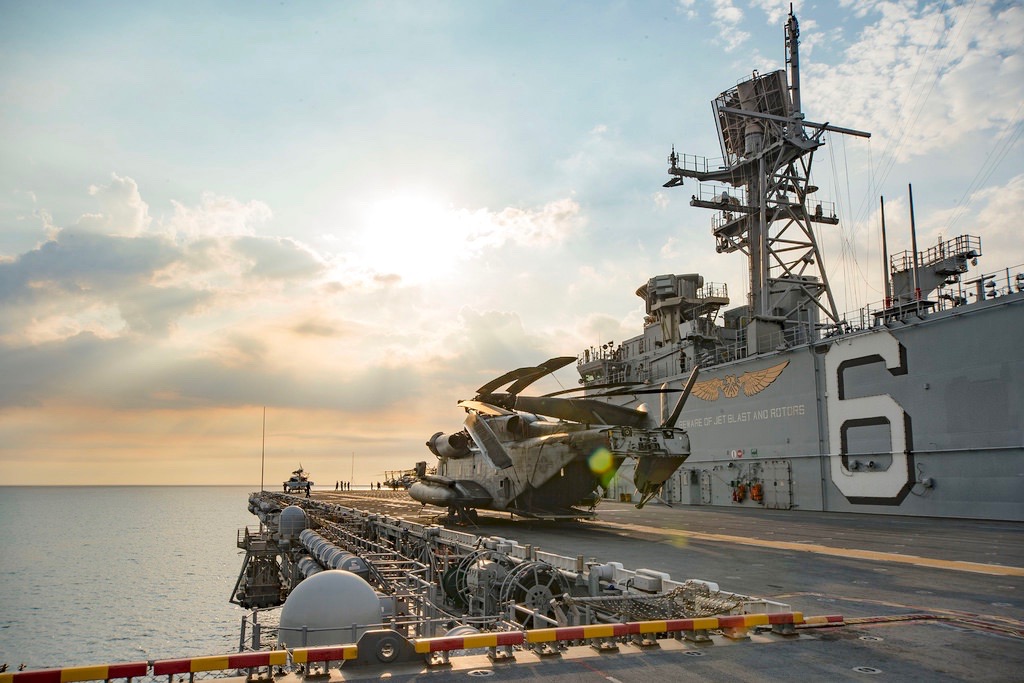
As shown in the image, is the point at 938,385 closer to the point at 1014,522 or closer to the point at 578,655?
the point at 1014,522

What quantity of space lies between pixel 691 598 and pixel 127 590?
170 feet

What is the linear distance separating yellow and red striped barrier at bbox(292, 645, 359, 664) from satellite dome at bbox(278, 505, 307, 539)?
2806 centimetres

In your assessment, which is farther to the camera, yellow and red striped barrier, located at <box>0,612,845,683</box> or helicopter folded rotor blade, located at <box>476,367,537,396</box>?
helicopter folded rotor blade, located at <box>476,367,537,396</box>

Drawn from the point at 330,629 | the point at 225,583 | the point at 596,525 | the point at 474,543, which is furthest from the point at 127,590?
the point at 330,629

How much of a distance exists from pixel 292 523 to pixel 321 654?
1130 inches

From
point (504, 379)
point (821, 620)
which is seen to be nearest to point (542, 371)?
point (504, 379)

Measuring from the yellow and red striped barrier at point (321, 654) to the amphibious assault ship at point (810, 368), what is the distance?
55.0ft

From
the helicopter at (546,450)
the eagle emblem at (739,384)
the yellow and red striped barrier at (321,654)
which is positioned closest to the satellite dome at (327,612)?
the yellow and red striped barrier at (321,654)

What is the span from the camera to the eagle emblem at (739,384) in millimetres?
37334

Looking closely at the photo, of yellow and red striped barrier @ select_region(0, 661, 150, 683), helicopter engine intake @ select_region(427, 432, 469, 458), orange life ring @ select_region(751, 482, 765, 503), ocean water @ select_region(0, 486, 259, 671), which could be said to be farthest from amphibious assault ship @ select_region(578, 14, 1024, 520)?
ocean water @ select_region(0, 486, 259, 671)

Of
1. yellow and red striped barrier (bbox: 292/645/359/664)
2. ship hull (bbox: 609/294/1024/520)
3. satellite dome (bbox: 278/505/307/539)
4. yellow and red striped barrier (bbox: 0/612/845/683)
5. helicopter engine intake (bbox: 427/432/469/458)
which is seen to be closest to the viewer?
yellow and red striped barrier (bbox: 0/612/845/683)

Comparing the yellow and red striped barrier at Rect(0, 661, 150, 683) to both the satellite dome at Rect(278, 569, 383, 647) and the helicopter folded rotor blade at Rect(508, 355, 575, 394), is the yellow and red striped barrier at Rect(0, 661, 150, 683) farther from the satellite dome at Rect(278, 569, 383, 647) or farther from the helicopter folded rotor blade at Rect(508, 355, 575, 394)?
the helicopter folded rotor blade at Rect(508, 355, 575, 394)

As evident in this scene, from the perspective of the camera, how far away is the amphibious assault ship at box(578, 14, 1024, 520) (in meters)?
25.7

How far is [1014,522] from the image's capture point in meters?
23.9
